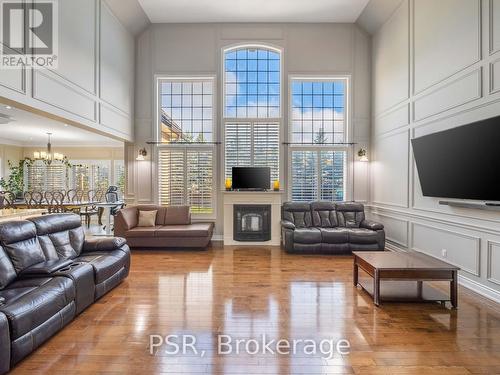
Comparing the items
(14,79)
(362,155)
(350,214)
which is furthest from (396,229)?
(14,79)

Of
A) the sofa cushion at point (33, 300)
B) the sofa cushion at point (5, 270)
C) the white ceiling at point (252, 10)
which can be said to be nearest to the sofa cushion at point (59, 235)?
the sofa cushion at point (5, 270)

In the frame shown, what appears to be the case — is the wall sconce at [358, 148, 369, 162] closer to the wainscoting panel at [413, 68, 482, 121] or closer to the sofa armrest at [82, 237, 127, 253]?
the wainscoting panel at [413, 68, 482, 121]

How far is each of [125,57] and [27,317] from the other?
5655 mm

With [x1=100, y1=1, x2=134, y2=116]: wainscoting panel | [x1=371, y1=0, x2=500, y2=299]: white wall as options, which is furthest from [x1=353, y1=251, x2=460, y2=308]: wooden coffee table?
[x1=100, y1=1, x2=134, y2=116]: wainscoting panel

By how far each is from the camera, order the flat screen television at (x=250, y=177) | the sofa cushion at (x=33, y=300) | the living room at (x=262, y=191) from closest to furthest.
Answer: the sofa cushion at (x=33, y=300) → the living room at (x=262, y=191) → the flat screen television at (x=250, y=177)

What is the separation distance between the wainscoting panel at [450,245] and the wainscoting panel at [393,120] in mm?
1891

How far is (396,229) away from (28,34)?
6.48 m

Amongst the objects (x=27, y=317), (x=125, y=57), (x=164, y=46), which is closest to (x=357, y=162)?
(x=164, y=46)

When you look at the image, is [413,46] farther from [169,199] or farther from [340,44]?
[169,199]

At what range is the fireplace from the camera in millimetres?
6324

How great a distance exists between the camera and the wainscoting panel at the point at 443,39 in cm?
360

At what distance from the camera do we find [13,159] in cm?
1042

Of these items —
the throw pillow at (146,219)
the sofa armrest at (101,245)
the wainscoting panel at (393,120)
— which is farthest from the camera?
the throw pillow at (146,219)

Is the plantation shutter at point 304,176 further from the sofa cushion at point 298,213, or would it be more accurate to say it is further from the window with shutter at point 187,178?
the window with shutter at point 187,178
